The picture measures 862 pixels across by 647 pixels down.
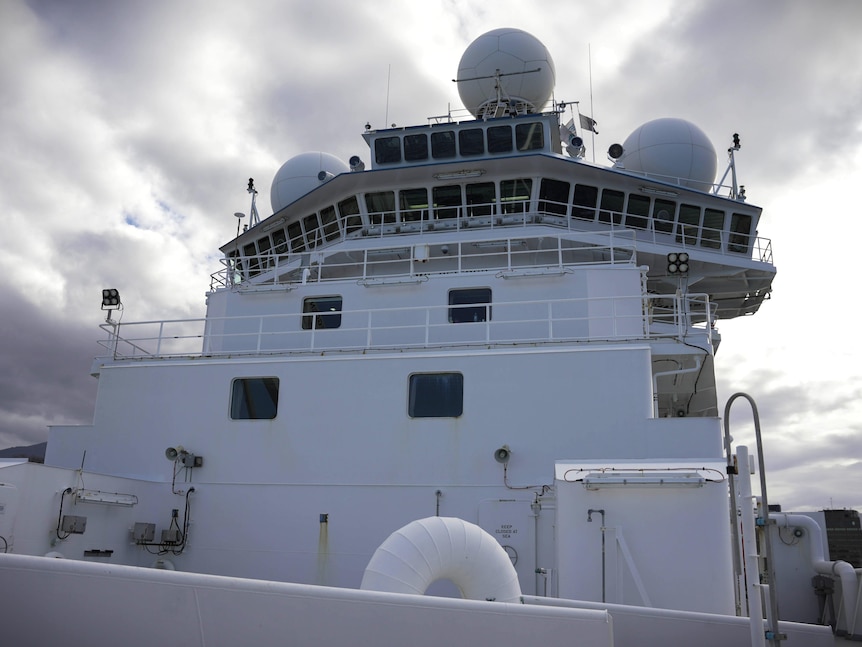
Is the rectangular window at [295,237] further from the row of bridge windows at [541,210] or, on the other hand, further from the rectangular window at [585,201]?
the rectangular window at [585,201]

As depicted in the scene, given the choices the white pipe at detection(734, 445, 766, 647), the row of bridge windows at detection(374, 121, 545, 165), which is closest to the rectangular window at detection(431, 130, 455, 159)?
the row of bridge windows at detection(374, 121, 545, 165)

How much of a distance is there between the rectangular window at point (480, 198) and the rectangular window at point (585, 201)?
264 cm

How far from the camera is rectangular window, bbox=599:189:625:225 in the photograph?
2388 cm

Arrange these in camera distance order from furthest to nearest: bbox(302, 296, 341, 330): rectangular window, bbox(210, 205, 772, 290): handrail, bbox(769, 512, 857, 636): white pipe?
bbox(210, 205, 772, 290): handrail
bbox(302, 296, 341, 330): rectangular window
bbox(769, 512, 857, 636): white pipe

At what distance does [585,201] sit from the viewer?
23750 mm

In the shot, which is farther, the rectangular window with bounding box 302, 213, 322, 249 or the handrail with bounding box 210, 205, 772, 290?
the rectangular window with bounding box 302, 213, 322, 249

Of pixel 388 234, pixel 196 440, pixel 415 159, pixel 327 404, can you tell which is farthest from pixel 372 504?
pixel 415 159

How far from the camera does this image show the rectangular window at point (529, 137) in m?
23.7

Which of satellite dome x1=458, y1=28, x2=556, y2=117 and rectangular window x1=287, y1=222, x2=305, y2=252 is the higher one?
satellite dome x1=458, y1=28, x2=556, y2=117

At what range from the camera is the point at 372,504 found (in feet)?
46.1

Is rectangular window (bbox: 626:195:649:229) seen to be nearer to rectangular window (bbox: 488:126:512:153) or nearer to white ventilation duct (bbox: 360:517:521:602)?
rectangular window (bbox: 488:126:512:153)

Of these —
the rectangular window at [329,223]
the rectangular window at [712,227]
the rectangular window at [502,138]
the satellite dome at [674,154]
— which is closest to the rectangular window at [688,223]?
the rectangular window at [712,227]

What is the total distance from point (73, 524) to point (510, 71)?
21.5 metres

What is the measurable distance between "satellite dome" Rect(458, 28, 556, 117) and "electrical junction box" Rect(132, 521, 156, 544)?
1947cm
